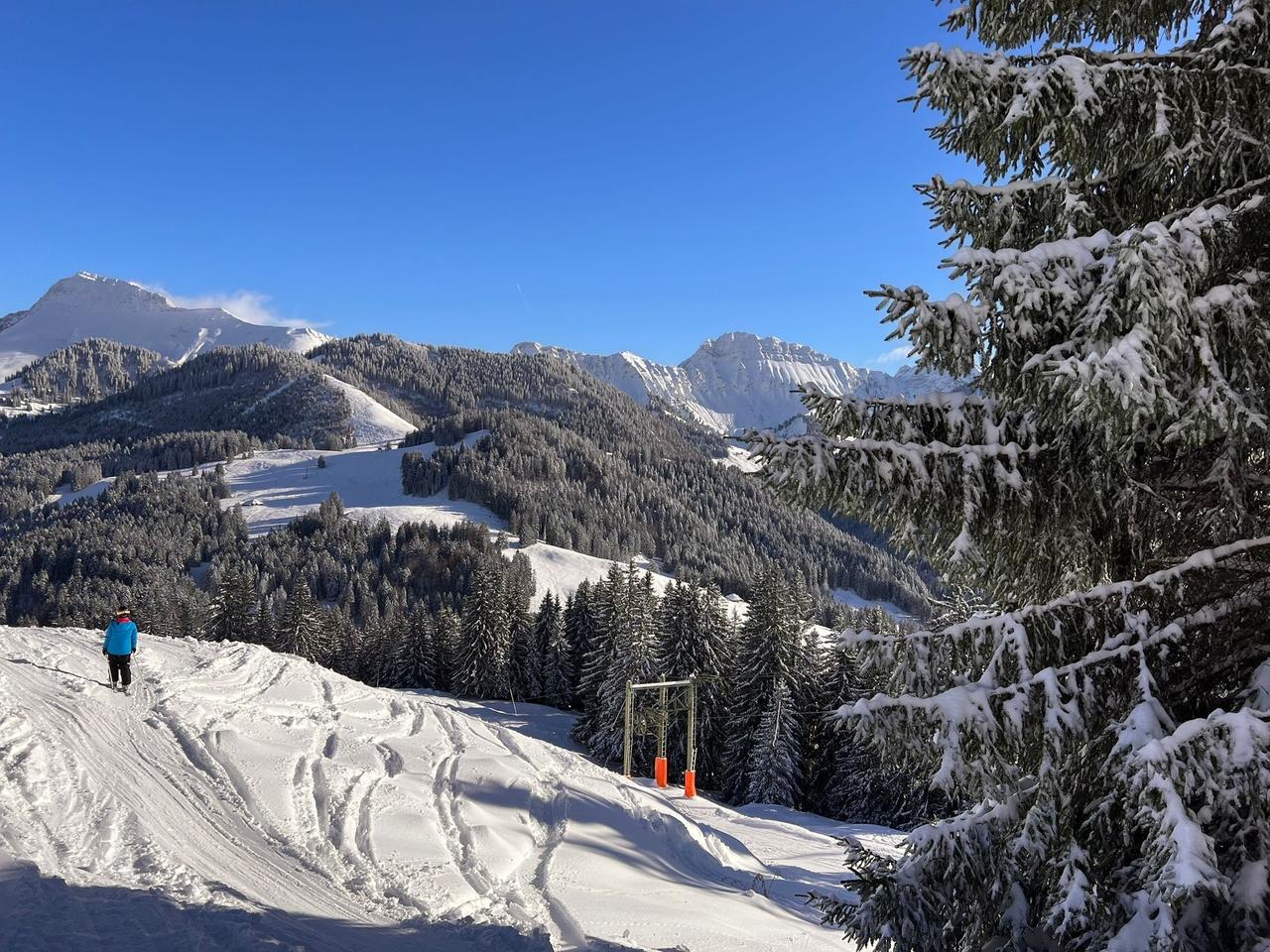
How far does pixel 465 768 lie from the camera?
1139 cm

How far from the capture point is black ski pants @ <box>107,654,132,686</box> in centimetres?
1231

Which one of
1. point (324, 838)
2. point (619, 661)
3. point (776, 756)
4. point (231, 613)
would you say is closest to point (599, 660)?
point (619, 661)

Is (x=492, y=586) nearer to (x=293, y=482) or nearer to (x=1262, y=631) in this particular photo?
(x=1262, y=631)

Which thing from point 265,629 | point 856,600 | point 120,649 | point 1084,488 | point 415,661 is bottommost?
point 415,661

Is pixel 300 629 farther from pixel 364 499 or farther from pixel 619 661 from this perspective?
pixel 364 499

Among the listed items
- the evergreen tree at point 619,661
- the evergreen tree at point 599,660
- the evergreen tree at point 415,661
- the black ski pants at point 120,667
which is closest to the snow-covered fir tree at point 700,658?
the evergreen tree at point 619,661

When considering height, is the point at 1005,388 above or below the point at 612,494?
below

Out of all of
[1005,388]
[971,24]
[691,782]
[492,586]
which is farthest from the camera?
[492,586]

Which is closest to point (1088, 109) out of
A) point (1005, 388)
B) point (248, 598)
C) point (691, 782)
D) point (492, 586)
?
point (1005, 388)

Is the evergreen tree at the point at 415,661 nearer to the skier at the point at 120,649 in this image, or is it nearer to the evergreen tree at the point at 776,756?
the evergreen tree at the point at 776,756

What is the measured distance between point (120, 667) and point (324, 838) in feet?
22.0

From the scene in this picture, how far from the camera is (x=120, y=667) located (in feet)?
40.6

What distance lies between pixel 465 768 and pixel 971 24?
37.1ft

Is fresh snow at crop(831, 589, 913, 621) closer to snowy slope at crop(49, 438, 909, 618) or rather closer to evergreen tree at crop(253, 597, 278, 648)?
snowy slope at crop(49, 438, 909, 618)
